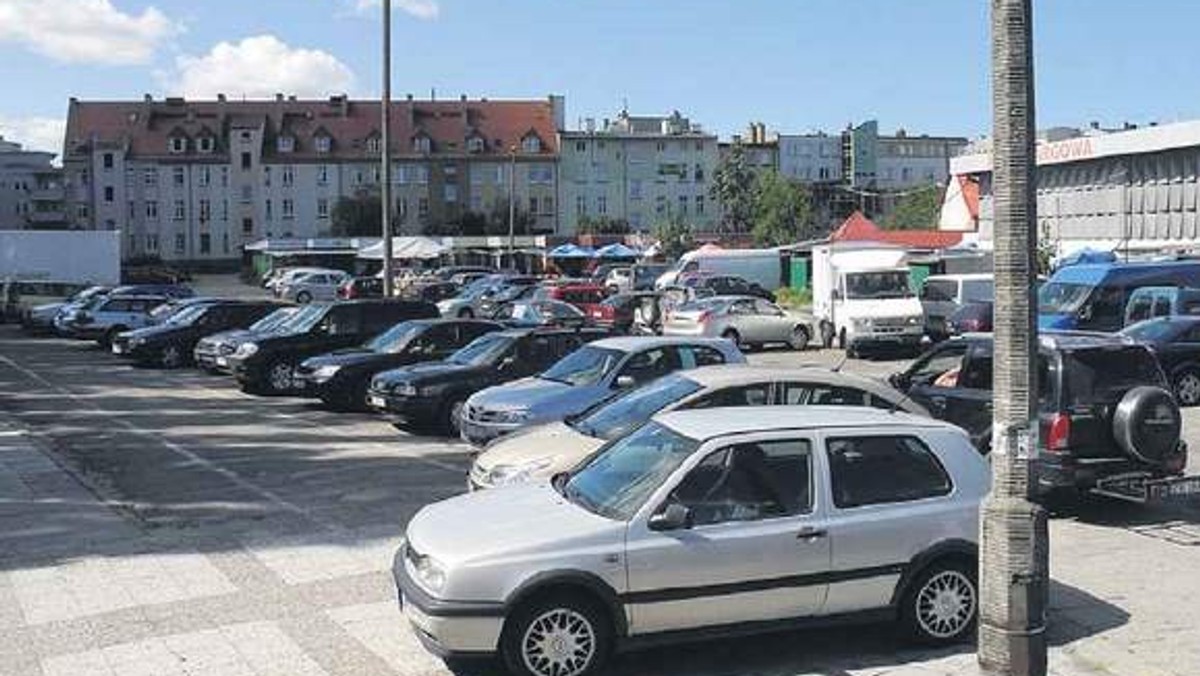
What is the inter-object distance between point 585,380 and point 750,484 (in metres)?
7.66

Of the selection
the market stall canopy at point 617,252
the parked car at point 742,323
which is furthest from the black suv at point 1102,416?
the market stall canopy at point 617,252

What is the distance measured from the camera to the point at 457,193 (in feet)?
383

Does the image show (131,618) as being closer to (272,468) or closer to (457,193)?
(272,468)

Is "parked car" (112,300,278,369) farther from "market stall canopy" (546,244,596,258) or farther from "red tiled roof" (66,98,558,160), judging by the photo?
"red tiled roof" (66,98,558,160)

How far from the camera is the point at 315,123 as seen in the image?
380 ft

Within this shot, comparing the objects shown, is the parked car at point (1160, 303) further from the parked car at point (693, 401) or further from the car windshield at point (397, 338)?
the parked car at point (693, 401)

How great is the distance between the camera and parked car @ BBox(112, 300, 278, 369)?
2942cm

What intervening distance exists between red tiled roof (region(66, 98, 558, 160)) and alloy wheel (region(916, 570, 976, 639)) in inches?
4321

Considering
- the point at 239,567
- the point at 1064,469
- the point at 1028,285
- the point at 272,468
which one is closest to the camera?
the point at 1028,285

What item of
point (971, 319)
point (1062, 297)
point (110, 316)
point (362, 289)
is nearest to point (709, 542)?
point (1062, 297)

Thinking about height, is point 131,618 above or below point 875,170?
below

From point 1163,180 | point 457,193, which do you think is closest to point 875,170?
point 457,193

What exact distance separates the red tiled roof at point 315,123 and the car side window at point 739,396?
349 ft

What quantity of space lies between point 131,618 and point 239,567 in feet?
4.77
